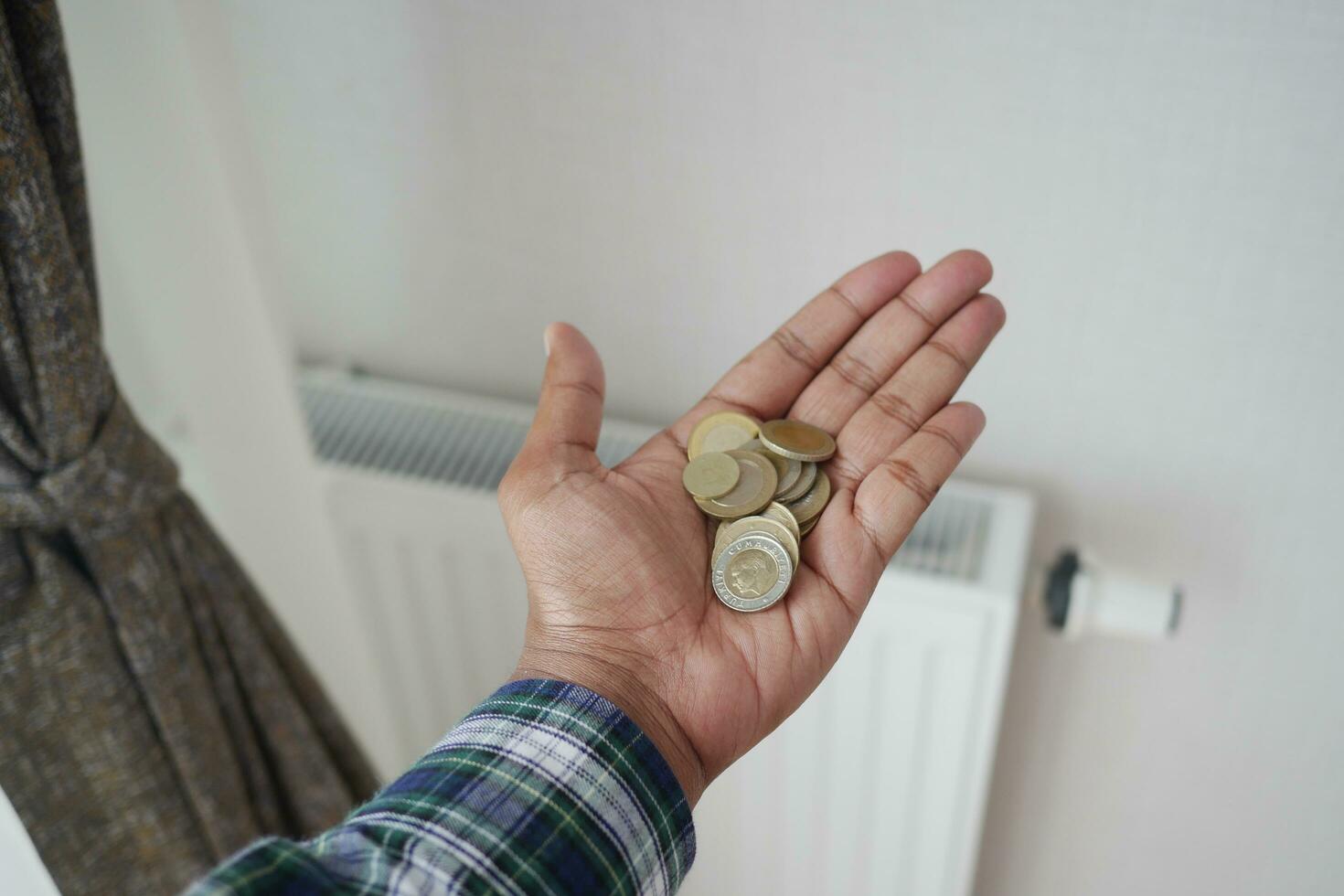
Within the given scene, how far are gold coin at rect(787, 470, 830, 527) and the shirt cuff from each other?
0.60 ft

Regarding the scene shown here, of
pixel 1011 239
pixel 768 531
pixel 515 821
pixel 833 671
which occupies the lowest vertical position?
pixel 833 671

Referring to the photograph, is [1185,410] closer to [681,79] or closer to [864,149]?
[864,149]

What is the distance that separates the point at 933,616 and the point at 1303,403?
0.34 meters

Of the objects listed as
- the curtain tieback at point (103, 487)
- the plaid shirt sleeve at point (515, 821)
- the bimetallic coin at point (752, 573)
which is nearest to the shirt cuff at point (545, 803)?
the plaid shirt sleeve at point (515, 821)

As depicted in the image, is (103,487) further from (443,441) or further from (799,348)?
(799,348)

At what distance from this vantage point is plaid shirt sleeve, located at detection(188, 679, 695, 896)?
568 millimetres

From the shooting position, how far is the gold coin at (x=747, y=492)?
751mm

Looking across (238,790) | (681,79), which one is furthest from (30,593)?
(681,79)

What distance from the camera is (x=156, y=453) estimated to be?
0.86 metres

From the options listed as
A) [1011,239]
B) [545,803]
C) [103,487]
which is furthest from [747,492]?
[103,487]

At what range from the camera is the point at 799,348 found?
2.72 feet

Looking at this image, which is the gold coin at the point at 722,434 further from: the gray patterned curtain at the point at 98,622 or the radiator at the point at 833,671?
the gray patterned curtain at the point at 98,622

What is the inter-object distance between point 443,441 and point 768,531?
0.50 metres

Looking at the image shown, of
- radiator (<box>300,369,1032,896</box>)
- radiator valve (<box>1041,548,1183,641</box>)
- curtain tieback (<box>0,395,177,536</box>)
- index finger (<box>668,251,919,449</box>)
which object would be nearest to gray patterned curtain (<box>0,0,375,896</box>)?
curtain tieback (<box>0,395,177,536</box>)
